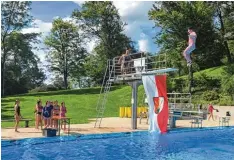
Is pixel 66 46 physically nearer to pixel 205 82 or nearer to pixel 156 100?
pixel 205 82

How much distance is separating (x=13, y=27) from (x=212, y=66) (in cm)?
2989

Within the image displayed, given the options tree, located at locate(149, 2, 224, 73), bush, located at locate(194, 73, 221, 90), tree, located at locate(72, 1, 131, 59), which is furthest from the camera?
tree, located at locate(72, 1, 131, 59)

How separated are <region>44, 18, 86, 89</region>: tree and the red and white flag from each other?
144 feet

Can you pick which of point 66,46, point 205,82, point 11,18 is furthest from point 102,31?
point 205,82

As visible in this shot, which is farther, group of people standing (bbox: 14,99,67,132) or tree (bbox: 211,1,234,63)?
tree (bbox: 211,1,234,63)

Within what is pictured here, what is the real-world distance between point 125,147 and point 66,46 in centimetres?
4866

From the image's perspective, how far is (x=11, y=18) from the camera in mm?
51156

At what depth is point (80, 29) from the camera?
198 feet

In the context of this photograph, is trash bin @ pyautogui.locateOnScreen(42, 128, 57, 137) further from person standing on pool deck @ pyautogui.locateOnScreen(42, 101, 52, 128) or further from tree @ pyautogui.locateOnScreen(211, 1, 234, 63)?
tree @ pyautogui.locateOnScreen(211, 1, 234, 63)

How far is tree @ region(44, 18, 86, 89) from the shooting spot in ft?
202

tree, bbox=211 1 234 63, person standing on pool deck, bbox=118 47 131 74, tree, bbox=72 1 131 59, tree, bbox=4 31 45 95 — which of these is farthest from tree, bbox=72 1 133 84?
person standing on pool deck, bbox=118 47 131 74

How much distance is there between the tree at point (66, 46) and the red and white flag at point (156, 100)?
4402 centimetres

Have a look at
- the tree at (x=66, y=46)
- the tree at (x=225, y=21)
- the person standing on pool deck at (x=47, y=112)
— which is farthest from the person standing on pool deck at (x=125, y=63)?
the tree at (x=66, y=46)

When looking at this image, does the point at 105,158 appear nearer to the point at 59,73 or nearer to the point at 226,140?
the point at 226,140
